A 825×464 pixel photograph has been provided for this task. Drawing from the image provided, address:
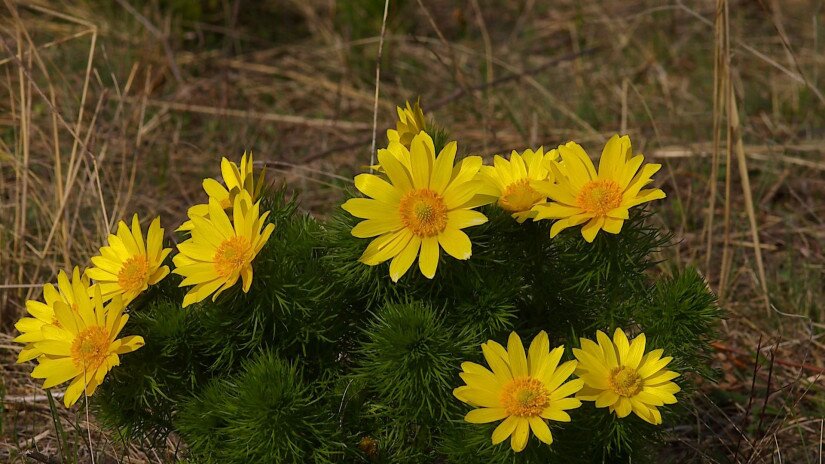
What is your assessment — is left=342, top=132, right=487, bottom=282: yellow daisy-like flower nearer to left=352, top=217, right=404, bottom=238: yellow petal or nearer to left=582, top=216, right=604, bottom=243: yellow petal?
left=352, top=217, right=404, bottom=238: yellow petal

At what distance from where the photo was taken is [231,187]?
5.57 ft

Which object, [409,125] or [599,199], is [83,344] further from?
[599,199]

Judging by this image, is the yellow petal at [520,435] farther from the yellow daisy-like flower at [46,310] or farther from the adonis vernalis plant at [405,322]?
the yellow daisy-like flower at [46,310]

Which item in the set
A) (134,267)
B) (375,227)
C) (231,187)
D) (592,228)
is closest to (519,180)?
(592,228)

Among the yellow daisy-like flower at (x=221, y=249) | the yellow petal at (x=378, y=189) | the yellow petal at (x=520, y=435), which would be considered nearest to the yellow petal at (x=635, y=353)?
the yellow petal at (x=520, y=435)

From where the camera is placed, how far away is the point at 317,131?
3955 mm

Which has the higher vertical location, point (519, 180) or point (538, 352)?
point (519, 180)

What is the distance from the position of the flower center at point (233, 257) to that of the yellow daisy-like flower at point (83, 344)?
0.18m

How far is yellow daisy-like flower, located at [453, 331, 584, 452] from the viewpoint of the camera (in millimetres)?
1407

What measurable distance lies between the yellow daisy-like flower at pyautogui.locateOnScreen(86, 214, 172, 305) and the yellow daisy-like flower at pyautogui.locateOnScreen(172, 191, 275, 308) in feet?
0.23

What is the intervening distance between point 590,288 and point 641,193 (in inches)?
9.3

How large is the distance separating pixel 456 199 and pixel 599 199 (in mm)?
234

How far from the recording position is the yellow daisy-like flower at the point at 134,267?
5.33 ft

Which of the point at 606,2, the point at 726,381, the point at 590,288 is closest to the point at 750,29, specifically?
the point at 606,2
